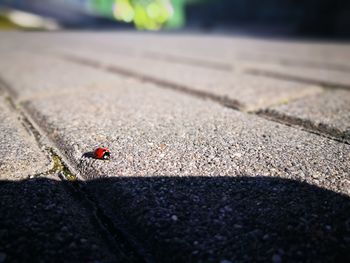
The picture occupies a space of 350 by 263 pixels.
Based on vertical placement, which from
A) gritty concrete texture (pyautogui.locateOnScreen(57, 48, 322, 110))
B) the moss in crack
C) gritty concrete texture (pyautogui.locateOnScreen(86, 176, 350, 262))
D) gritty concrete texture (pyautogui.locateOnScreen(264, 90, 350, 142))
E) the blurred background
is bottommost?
gritty concrete texture (pyautogui.locateOnScreen(86, 176, 350, 262))

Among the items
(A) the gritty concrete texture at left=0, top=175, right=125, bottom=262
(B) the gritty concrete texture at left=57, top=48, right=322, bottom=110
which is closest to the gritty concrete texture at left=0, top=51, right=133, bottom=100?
(B) the gritty concrete texture at left=57, top=48, right=322, bottom=110

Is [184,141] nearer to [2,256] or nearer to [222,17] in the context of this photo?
[2,256]

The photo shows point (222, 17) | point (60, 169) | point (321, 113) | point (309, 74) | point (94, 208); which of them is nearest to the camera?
point (94, 208)

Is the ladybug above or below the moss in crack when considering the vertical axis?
above

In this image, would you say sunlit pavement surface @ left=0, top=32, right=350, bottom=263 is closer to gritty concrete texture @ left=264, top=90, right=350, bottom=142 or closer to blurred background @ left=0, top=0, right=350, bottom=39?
gritty concrete texture @ left=264, top=90, right=350, bottom=142

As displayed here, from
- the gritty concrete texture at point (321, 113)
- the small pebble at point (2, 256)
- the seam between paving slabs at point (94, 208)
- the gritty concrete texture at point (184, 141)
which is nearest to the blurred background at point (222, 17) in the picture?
the gritty concrete texture at point (321, 113)

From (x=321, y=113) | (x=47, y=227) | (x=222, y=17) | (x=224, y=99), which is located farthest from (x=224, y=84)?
(x=222, y=17)

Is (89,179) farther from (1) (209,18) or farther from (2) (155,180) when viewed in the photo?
(1) (209,18)

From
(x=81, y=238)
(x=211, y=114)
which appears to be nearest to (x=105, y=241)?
(x=81, y=238)
